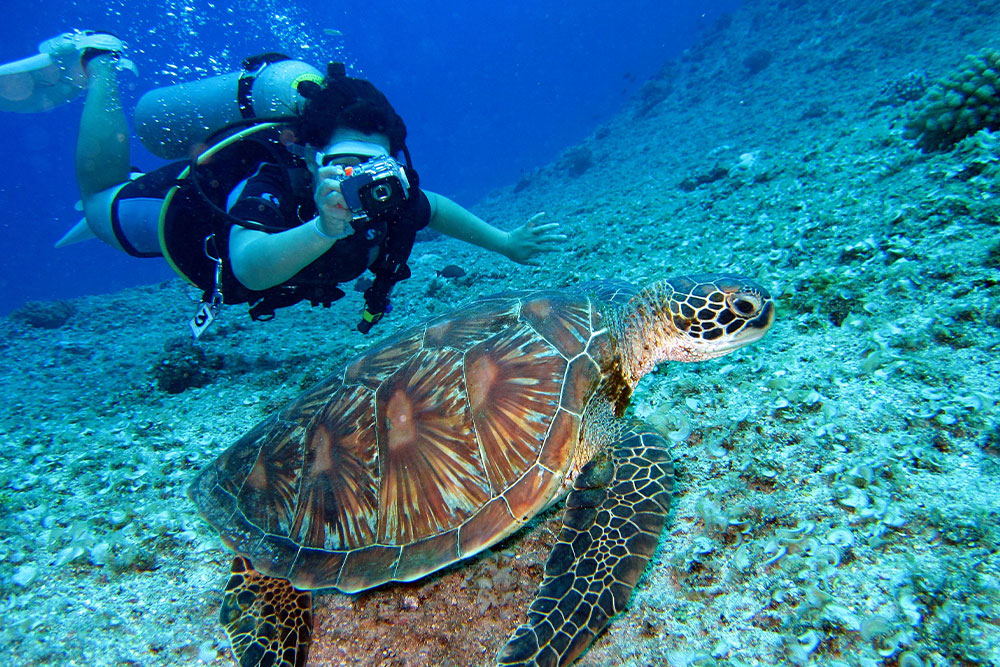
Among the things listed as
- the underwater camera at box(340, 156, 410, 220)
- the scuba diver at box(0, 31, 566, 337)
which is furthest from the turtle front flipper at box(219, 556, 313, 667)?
the underwater camera at box(340, 156, 410, 220)

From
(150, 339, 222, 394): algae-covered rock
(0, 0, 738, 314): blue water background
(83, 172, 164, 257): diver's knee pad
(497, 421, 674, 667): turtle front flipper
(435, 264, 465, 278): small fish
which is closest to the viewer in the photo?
(497, 421, 674, 667): turtle front flipper

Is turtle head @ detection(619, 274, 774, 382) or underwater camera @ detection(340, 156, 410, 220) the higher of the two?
underwater camera @ detection(340, 156, 410, 220)

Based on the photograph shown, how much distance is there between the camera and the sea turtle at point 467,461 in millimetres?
1972

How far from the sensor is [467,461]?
2.16 meters

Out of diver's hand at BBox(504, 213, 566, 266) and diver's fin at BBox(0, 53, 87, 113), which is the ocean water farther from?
diver's fin at BBox(0, 53, 87, 113)

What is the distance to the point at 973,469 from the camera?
5.44 feet

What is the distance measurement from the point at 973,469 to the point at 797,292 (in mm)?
1743

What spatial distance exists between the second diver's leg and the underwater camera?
11.4ft

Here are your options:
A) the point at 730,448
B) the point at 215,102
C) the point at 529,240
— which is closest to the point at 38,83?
the point at 215,102

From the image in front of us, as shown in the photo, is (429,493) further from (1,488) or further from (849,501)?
(1,488)

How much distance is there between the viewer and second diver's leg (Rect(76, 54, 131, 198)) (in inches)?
165

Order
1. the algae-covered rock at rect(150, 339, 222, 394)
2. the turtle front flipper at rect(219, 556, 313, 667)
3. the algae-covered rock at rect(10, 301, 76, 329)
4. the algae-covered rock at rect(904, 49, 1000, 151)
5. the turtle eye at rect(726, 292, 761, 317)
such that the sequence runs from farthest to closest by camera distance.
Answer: the algae-covered rock at rect(10, 301, 76, 329)
the algae-covered rock at rect(150, 339, 222, 394)
the algae-covered rock at rect(904, 49, 1000, 151)
the turtle eye at rect(726, 292, 761, 317)
the turtle front flipper at rect(219, 556, 313, 667)

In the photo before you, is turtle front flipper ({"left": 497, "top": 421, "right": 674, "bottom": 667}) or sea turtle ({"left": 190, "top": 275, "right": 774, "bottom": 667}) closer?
turtle front flipper ({"left": 497, "top": 421, "right": 674, "bottom": 667})

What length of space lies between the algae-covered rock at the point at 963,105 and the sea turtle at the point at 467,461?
12.5 feet
